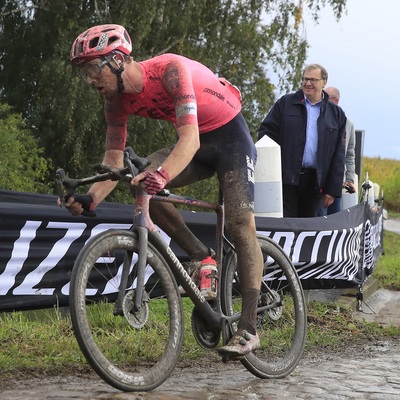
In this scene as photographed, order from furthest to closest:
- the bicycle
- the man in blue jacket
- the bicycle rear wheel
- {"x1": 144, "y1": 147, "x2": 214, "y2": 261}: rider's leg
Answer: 1. the man in blue jacket
2. {"x1": 144, "y1": 147, "x2": 214, "y2": 261}: rider's leg
3. the bicycle
4. the bicycle rear wheel

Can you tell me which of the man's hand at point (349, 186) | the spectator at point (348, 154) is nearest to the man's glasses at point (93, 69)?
the man's hand at point (349, 186)

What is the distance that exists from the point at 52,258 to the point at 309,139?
3.79m

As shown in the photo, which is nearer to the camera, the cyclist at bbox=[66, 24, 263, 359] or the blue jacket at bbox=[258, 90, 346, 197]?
the cyclist at bbox=[66, 24, 263, 359]

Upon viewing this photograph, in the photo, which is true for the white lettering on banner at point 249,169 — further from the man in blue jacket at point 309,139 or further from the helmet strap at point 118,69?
the man in blue jacket at point 309,139

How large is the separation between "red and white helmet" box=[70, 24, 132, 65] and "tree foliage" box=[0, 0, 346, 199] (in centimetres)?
1731

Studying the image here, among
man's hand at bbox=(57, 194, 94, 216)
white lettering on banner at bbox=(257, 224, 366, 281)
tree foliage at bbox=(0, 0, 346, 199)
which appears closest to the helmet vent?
man's hand at bbox=(57, 194, 94, 216)

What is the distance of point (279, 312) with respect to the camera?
6.70 metres

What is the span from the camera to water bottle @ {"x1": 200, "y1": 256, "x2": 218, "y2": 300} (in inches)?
239

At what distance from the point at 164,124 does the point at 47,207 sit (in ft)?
65.8

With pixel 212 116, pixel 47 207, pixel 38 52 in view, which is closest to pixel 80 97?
pixel 38 52

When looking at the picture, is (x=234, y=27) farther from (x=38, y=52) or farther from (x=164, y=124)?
(x=38, y=52)

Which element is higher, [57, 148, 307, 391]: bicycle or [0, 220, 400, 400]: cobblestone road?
[57, 148, 307, 391]: bicycle

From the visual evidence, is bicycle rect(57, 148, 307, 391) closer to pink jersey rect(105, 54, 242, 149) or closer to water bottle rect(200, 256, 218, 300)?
water bottle rect(200, 256, 218, 300)

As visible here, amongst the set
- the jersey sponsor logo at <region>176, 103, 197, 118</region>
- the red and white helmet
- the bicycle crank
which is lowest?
the bicycle crank
